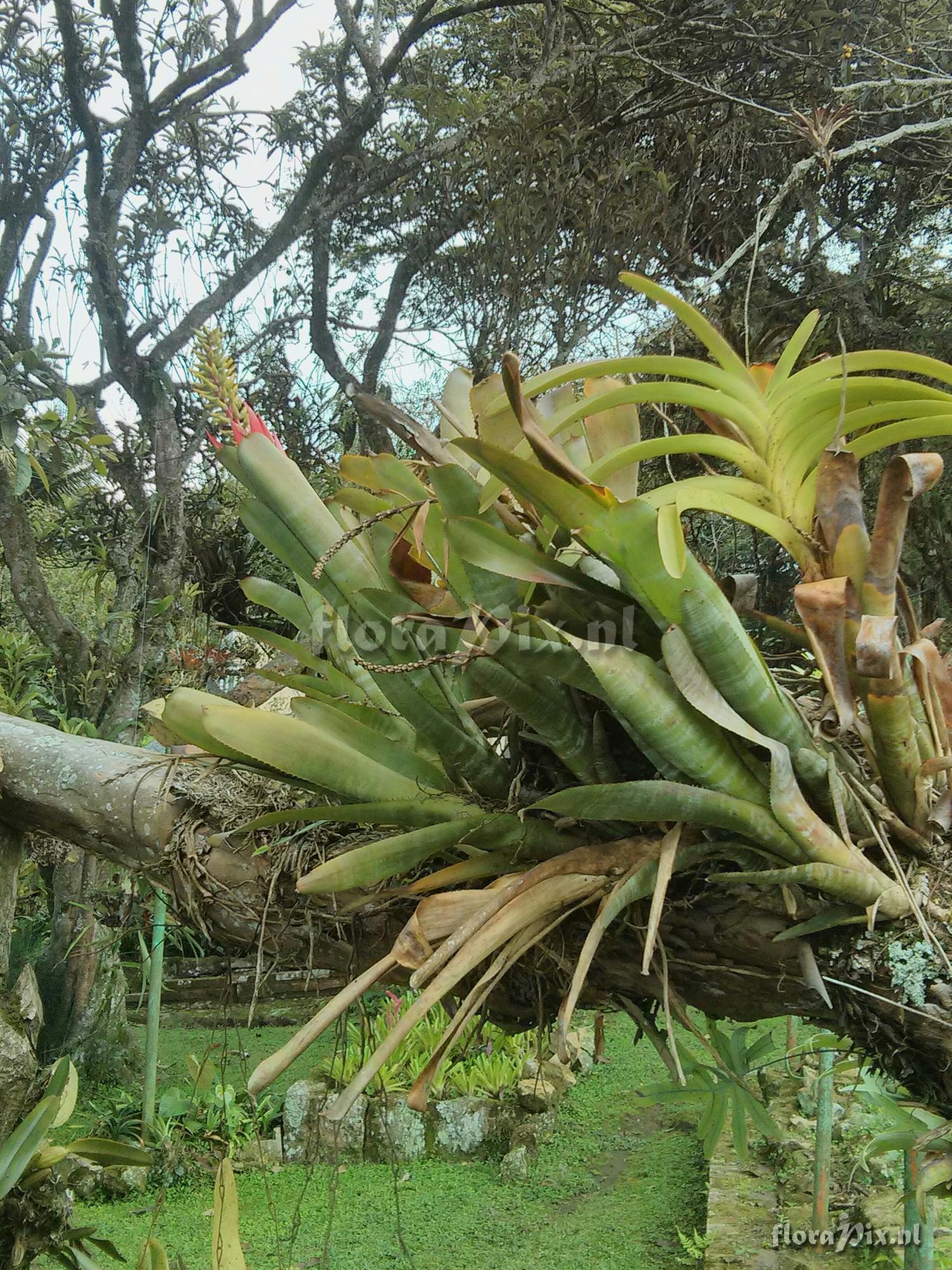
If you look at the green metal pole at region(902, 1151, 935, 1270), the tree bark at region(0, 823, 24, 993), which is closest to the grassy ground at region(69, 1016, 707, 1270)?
the green metal pole at region(902, 1151, 935, 1270)

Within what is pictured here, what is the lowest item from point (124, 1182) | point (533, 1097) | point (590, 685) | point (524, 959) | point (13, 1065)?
point (124, 1182)

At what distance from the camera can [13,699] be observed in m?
2.80

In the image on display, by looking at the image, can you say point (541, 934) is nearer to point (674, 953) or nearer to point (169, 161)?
point (674, 953)

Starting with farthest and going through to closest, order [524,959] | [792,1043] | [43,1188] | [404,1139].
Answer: [404,1139], [792,1043], [43,1188], [524,959]

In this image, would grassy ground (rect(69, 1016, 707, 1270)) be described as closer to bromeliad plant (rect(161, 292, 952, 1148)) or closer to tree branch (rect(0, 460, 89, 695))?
tree branch (rect(0, 460, 89, 695))

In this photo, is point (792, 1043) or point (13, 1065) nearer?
point (13, 1065)

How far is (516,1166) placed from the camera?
293cm

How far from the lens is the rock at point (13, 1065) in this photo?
1.13m

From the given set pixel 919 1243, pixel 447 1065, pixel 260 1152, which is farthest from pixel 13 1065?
pixel 447 1065

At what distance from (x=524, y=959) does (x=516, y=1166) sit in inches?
104

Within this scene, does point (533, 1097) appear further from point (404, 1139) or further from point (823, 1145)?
point (823, 1145)

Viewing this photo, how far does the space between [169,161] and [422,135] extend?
1169mm

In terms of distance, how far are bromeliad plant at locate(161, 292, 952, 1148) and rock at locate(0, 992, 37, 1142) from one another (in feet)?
2.01

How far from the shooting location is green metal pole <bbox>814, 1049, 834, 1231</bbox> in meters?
1.89
